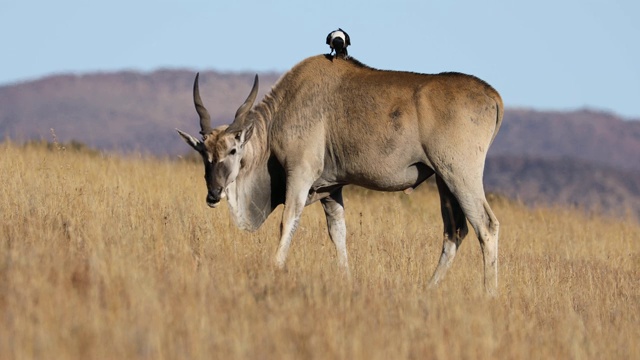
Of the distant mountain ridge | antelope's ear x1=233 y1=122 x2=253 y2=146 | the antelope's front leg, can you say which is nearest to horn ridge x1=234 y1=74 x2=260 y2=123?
antelope's ear x1=233 y1=122 x2=253 y2=146

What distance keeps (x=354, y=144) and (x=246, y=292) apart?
3.27 meters

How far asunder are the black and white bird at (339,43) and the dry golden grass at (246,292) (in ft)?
7.04

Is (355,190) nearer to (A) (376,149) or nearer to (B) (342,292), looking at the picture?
(A) (376,149)

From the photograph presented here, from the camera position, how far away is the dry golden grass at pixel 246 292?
265 inches

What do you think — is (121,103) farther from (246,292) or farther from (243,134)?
(246,292)

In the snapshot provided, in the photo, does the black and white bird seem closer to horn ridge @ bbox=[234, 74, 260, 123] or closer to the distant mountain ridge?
horn ridge @ bbox=[234, 74, 260, 123]

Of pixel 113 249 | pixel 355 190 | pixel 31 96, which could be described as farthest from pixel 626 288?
pixel 31 96

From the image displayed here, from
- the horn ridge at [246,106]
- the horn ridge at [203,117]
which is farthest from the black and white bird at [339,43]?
the horn ridge at [203,117]

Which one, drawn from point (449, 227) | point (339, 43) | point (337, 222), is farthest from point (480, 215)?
point (339, 43)

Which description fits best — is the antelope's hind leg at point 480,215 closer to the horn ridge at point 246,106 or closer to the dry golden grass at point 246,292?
the dry golden grass at point 246,292

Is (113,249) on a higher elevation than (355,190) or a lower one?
higher

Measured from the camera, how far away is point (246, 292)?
313 inches

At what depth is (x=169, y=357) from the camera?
6293 mm

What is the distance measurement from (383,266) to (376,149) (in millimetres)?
1197
